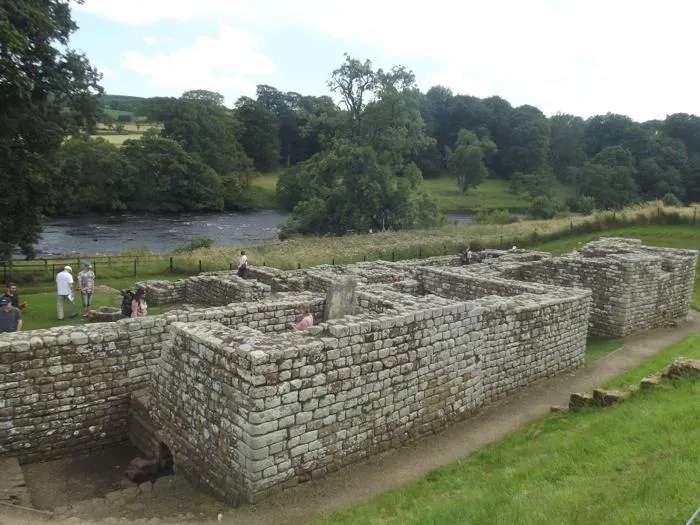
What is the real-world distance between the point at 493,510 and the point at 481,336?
15.2 ft

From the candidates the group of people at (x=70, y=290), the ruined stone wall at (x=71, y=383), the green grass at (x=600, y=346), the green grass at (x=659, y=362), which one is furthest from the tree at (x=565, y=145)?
the ruined stone wall at (x=71, y=383)

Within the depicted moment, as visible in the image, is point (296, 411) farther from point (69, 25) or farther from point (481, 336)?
point (69, 25)

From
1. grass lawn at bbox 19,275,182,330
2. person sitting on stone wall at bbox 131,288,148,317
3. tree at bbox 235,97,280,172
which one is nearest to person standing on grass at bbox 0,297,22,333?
person sitting on stone wall at bbox 131,288,148,317

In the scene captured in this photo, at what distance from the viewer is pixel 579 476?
6.88 meters

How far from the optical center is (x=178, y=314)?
10047 mm

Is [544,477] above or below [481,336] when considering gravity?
below

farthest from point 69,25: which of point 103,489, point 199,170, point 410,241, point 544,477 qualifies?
point 199,170

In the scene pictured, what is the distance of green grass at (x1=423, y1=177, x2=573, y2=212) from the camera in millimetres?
73812

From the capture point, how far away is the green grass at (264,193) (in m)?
79.1

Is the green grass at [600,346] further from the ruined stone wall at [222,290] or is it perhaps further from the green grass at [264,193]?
the green grass at [264,193]

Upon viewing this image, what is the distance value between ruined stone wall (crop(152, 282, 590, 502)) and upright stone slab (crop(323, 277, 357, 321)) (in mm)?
1060

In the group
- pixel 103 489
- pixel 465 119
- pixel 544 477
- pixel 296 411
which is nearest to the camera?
pixel 544 477

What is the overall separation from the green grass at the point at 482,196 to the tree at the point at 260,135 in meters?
26.9

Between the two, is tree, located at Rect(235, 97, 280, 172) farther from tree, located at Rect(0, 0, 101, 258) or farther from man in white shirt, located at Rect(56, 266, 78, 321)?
man in white shirt, located at Rect(56, 266, 78, 321)
